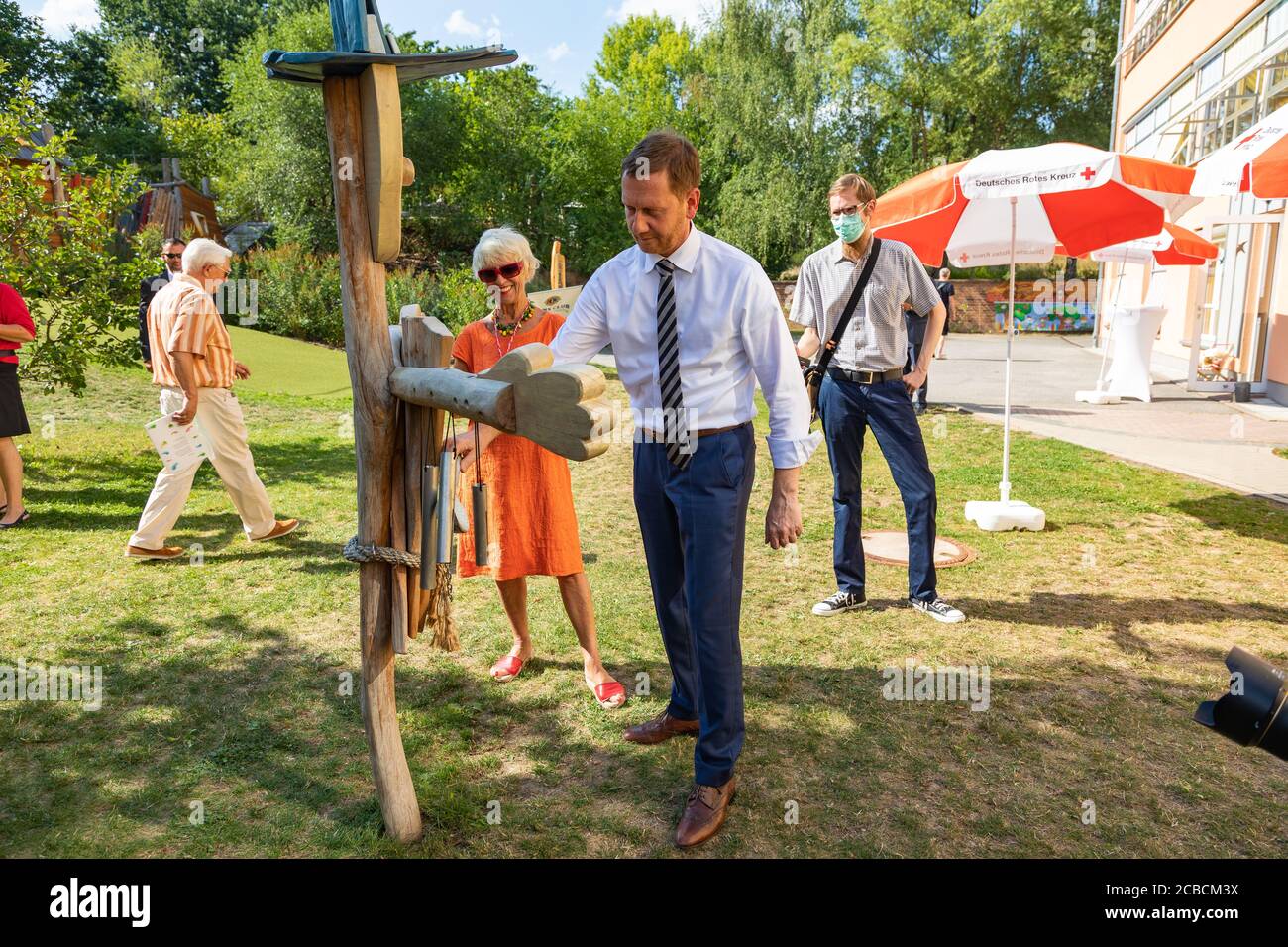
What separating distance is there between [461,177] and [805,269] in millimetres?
33962

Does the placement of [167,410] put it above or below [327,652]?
above

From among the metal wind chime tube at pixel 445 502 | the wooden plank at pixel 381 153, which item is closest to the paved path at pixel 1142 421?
the metal wind chime tube at pixel 445 502

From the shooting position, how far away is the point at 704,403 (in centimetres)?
293

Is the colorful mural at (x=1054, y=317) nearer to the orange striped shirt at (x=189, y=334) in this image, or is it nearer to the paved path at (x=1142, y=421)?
the paved path at (x=1142, y=421)

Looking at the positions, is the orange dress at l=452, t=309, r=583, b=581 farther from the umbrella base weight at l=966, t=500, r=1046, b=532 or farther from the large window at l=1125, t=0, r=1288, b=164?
the large window at l=1125, t=0, r=1288, b=164

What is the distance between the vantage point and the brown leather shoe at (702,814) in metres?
2.94

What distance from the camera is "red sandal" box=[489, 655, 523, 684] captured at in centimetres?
423

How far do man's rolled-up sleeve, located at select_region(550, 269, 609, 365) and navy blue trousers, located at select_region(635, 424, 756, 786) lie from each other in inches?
16.3

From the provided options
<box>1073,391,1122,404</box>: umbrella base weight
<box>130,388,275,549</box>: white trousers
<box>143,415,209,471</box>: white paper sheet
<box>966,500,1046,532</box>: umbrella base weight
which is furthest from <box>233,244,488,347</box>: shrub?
<box>966,500,1046,532</box>: umbrella base weight

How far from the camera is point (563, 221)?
4019 cm

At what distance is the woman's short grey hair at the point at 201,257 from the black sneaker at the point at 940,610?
4.75m

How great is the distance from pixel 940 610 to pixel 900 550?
4.34ft
